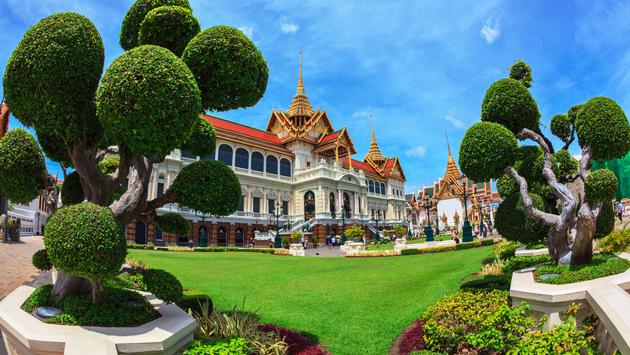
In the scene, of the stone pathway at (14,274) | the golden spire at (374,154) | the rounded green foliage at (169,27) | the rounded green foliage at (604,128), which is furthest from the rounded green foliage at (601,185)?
the golden spire at (374,154)

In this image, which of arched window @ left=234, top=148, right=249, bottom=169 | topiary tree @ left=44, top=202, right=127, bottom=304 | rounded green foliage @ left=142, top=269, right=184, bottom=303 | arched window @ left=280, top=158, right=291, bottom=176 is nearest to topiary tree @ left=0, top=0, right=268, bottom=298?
topiary tree @ left=44, top=202, right=127, bottom=304

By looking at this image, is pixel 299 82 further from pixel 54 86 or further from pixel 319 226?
pixel 54 86

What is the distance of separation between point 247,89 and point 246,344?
4.19 metres

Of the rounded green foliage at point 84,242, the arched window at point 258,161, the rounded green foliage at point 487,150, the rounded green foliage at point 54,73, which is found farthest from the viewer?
the arched window at point 258,161

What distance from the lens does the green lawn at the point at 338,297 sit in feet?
24.0

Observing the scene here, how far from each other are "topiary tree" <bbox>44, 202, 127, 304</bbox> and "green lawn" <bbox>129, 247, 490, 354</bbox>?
4009 mm

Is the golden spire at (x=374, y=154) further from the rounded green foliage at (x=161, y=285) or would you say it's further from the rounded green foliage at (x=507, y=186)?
the rounded green foliage at (x=161, y=285)

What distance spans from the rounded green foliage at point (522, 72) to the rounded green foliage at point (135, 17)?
9.06 meters

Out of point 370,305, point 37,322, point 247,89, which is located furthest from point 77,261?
point 370,305

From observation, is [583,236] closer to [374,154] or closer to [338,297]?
[338,297]

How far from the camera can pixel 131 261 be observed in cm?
1462

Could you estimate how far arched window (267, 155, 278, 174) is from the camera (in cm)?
4354

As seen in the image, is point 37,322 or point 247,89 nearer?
point 37,322

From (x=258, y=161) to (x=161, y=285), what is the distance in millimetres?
37312
